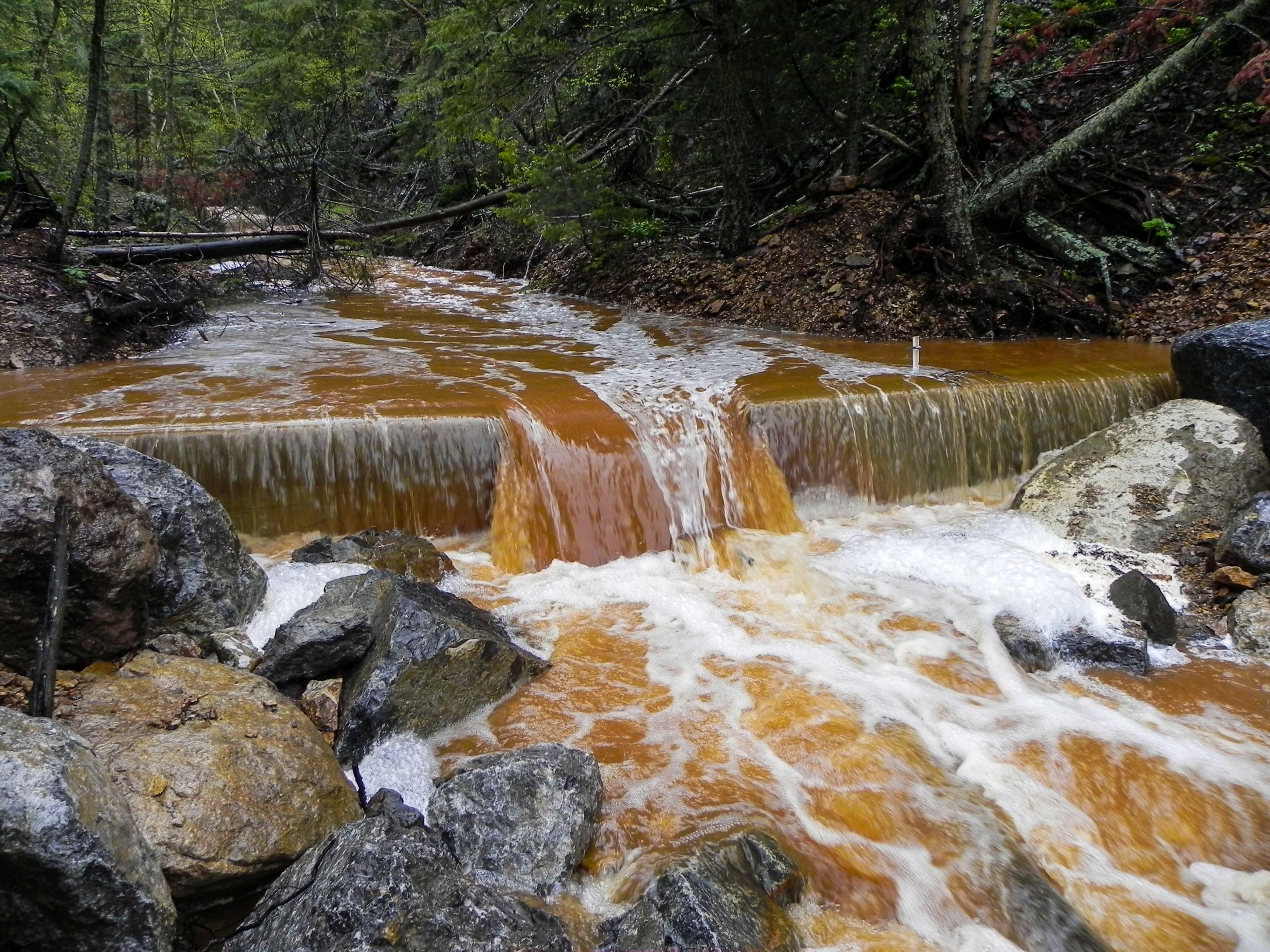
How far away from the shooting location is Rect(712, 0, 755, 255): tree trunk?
10.1 meters

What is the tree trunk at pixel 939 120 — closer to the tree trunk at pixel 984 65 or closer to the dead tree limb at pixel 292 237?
the tree trunk at pixel 984 65

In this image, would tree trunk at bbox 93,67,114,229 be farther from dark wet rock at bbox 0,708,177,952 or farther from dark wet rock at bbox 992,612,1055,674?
dark wet rock at bbox 992,612,1055,674

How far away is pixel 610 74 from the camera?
14.6 m

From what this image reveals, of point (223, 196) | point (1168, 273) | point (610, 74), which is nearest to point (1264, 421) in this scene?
point (1168, 273)

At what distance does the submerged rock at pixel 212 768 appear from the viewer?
266 cm

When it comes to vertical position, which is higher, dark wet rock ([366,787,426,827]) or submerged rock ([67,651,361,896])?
submerged rock ([67,651,361,896])

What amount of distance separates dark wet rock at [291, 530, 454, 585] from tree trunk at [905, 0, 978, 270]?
7.33m

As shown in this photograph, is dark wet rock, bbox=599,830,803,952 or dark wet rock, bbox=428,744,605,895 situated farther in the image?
dark wet rock, bbox=428,744,605,895

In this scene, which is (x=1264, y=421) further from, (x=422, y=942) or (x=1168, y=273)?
(x=422, y=942)

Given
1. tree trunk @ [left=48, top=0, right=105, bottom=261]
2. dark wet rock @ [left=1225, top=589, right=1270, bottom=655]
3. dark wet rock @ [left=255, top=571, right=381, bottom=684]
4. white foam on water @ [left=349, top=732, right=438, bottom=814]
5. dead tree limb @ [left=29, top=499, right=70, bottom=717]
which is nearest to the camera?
dead tree limb @ [left=29, top=499, right=70, bottom=717]

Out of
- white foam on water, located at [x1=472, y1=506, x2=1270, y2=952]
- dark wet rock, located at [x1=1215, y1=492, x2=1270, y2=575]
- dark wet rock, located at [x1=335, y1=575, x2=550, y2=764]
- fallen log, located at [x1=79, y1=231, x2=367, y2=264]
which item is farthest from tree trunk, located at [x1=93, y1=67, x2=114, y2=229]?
dark wet rock, located at [x1=1215, y1=492, x2=1270, y2=575]

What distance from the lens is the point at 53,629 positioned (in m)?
3.24

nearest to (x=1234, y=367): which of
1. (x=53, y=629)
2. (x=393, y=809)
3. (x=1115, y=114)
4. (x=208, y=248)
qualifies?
(x=1115, y=114)

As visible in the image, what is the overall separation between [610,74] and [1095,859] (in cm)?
1472
